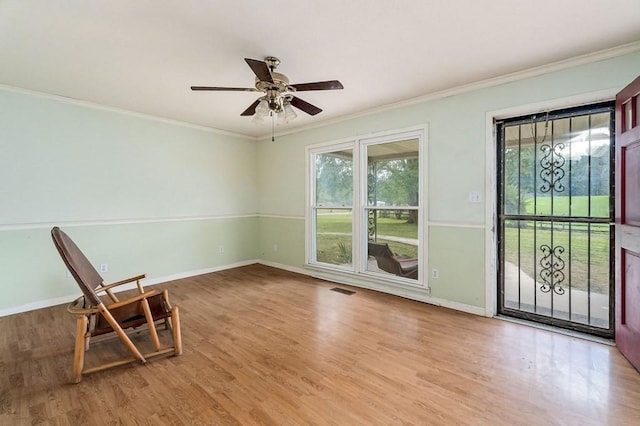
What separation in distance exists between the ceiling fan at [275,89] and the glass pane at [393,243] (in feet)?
6.03

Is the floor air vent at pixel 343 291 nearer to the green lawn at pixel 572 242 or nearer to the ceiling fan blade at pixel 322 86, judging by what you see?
the green lawn at pixel 572 242

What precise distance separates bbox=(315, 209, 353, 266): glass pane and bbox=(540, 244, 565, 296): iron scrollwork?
7.40ft

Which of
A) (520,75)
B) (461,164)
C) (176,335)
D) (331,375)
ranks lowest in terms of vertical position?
(331,375)

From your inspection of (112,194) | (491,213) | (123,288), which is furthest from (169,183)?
(491,213)

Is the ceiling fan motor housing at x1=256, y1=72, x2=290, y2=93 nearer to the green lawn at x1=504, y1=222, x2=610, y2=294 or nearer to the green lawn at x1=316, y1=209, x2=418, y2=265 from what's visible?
the green lawn at x1=316, y1=209, x2=418, y2=265

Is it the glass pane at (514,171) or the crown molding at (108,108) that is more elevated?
the crown molding at (108,108)

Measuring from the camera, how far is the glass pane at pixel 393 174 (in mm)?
3666

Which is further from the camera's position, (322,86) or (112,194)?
(112,194)

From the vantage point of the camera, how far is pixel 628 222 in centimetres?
217

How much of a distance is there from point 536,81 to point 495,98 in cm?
34

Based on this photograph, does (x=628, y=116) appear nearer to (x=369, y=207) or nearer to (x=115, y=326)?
(x=369, y=207)

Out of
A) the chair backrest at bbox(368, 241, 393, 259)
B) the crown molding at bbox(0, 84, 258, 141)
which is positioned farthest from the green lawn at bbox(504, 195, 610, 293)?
the crown molding at bbox(0, 84, 258, 141)

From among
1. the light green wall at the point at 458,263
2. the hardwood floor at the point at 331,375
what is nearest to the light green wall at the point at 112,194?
the hardwood floor at the point at 331,375

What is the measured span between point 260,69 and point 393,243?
275cm
